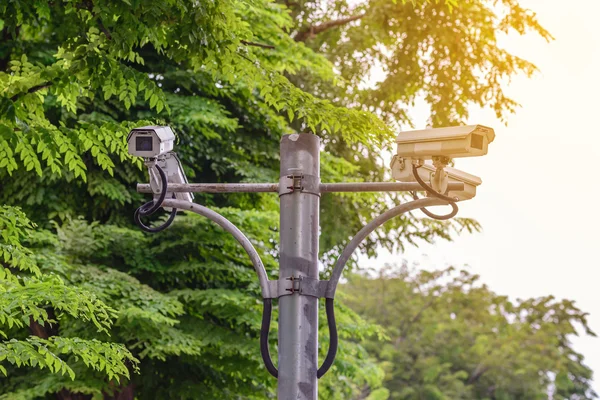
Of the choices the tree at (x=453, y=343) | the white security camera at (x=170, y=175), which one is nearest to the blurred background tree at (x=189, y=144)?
the white security camera at (x=170, y=175)

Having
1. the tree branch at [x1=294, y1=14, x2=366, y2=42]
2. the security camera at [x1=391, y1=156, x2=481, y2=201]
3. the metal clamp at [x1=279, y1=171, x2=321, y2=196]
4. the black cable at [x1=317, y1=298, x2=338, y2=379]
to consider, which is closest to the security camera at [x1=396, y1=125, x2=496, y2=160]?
the security camera at [x1=391, y1=156, x2=481, y2=201]

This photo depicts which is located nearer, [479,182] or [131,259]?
[479,182]

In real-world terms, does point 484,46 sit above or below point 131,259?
above

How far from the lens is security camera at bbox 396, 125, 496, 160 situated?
5613 millimetres

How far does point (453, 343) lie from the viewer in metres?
55.1

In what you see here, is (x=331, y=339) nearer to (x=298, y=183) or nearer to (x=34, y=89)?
(x=298, y=183)

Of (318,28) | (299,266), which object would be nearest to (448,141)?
(299,266)

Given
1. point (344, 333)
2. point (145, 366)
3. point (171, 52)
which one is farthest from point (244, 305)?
point (171, 52)

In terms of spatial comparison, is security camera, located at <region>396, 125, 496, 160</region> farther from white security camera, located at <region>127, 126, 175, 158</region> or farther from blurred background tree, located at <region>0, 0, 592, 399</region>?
blurred background tree, located at <region>0, 0, 592, 399</region>

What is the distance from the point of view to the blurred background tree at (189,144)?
8.38 meters

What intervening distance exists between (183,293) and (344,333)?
156 inches

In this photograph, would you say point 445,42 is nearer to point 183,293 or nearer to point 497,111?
point 497,111

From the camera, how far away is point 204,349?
1494 centimetres

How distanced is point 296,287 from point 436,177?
106 cm
